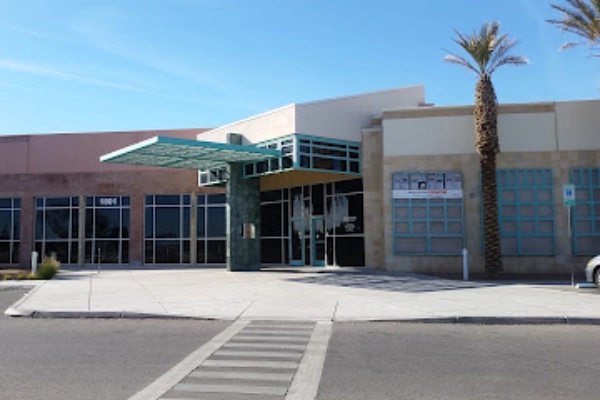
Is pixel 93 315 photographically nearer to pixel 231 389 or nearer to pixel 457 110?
pixel 231 389

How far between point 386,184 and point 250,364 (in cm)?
1644

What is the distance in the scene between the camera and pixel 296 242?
28422 millimetres

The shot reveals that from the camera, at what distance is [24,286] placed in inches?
755

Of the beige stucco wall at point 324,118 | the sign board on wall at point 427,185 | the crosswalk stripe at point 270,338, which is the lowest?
the crosswalk stripe at point 270,338

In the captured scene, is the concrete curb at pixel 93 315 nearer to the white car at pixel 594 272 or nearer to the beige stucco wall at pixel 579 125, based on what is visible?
the white car at pixel 594 272

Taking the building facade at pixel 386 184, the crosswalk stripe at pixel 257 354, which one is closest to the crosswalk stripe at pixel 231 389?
the crosswalk stripe at pixel 257 354

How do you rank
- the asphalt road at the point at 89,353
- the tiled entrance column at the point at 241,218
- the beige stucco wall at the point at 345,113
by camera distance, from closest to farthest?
the asphalt road at the point at 89,353
the beige stucco wall at the point at 345,113
the tiled entrance column at the point at 241,218

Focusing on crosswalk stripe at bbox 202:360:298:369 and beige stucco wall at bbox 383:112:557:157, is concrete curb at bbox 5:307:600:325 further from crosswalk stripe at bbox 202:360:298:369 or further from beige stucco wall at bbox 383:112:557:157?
beige stucco wall at bbox 383:112:557:157

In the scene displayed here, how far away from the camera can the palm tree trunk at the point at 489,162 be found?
68.4 feet

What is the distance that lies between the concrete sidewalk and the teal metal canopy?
4838 mm

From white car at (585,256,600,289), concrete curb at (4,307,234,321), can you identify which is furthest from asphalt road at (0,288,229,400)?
A: white car at (585,256,600,289)

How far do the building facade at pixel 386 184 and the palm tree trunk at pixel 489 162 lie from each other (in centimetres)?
141

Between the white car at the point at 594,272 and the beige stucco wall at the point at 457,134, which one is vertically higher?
the beige stucco wall at the point at 457,134

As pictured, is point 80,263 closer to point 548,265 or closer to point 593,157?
point 548,265
